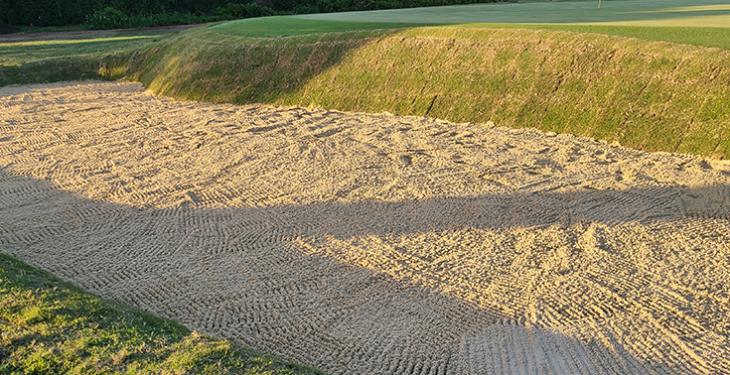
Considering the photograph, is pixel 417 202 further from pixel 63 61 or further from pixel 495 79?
pixel 63 61

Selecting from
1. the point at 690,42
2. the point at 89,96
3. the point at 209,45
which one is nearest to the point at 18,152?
the point at 89,96

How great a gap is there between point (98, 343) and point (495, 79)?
267 inches

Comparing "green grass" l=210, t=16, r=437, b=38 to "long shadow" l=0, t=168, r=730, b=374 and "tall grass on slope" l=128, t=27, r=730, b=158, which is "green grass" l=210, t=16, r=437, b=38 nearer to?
"tall grass on slope" l=128, t=27, r=730, b=158

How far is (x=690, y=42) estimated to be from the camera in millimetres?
7633

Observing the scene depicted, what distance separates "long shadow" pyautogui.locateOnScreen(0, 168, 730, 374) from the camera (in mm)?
3510

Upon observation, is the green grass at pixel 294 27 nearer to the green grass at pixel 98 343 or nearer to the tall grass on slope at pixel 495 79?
the tall grass on slope at pixel 495 79

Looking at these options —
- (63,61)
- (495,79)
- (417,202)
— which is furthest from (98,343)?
(63,61)

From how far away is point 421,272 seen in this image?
173 inches

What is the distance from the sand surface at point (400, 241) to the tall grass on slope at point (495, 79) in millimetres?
468

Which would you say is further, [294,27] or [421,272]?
[294,27]

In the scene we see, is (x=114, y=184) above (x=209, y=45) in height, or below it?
below

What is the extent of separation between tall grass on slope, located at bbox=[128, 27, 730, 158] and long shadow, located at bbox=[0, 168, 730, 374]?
5.27 ft

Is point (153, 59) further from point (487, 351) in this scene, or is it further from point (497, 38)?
point (487, 351)

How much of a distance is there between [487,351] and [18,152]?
710cm
